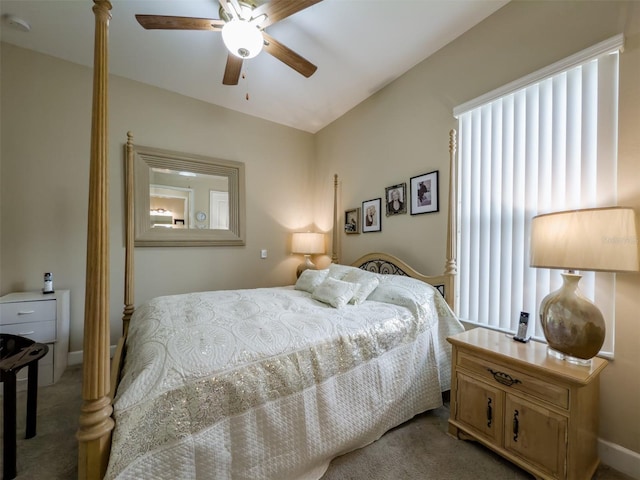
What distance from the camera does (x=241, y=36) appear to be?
1.64 m

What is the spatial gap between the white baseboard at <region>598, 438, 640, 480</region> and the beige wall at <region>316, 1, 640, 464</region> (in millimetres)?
38

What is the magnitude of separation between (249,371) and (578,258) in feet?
5.32

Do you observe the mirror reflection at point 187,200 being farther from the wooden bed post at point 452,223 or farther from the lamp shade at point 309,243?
the wooden bed post at point 452,223

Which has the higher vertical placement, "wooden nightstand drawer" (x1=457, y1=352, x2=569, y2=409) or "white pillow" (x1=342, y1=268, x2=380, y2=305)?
"white pillow" (x1=342, y1=268, x2=380, y2=305)

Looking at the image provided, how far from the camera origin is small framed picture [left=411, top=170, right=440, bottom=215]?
2.43 metres

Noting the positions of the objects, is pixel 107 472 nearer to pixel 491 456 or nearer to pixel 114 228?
pixel 491 456

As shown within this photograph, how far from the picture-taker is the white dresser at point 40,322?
2.14 metres

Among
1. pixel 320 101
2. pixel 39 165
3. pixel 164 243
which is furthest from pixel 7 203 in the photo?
pixel 320 101

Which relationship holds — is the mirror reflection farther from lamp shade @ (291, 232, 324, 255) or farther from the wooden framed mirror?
lamp shade @ (291, 232, 324, 255)

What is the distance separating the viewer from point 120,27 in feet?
7.25

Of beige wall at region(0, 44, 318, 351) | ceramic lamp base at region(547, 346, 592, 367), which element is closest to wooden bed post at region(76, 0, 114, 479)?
ceramic lamp base at region(547, 346, 592, 367)

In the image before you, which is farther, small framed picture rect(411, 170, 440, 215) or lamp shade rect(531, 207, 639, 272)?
small framed picture rect(411, 170, 440, 215)

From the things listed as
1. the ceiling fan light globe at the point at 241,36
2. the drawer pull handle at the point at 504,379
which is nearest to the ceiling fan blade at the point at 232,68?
the ceiling fan light globe at the point at 241,36

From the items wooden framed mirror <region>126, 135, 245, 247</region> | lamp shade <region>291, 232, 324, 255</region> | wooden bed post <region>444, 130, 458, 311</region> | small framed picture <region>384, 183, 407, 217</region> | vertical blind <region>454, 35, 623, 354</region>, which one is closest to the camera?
vertical blind <region>454, 35, 623, 354</region>
